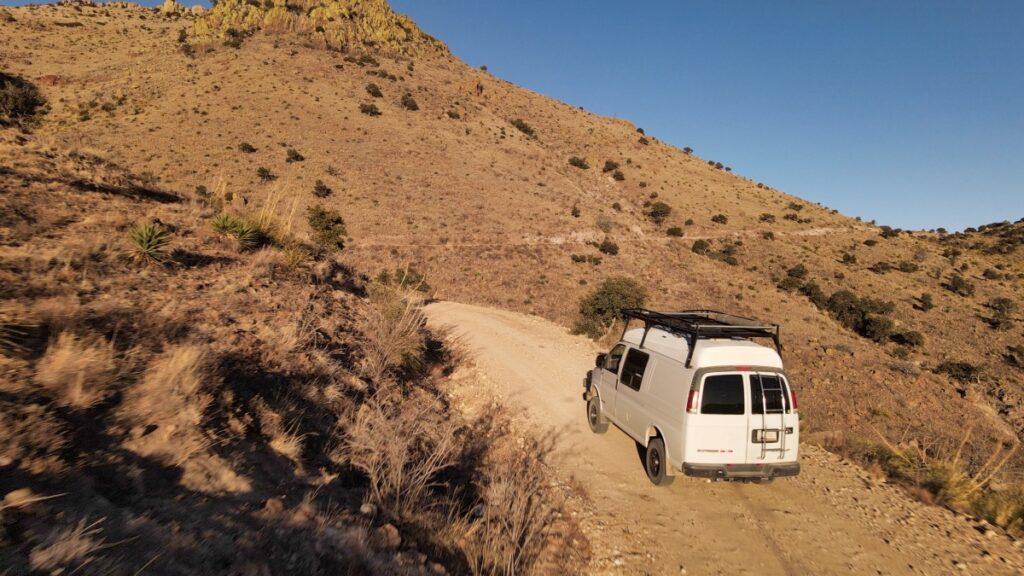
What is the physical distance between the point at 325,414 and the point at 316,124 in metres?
50.5

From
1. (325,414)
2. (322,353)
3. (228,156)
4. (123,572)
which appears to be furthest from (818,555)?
(228,156)

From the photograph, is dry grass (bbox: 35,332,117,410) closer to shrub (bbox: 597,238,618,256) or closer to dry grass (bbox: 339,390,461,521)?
dry grass (bbox: 339,390,461,521)

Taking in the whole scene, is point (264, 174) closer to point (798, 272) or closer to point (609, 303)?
point (609, 303)

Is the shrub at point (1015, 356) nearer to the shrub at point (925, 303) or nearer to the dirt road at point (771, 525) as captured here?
the shrub at point (925, 303)

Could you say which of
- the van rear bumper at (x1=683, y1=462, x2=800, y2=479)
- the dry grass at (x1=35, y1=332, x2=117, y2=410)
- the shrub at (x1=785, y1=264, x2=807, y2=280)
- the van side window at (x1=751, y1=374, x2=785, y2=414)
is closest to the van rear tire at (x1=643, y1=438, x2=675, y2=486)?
the van rear bumper at (x1=683, y1=462, x2=800, y2=479)

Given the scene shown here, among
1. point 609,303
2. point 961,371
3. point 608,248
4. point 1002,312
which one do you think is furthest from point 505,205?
point 1002,312

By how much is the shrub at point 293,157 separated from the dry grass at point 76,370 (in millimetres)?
41320

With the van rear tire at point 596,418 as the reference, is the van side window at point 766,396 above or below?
above

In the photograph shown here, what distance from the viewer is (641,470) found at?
281 inches

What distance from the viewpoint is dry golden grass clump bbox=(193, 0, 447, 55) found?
216ft

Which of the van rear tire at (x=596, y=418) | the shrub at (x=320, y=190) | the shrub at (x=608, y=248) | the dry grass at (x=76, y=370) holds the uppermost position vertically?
the shrub at (x=608, y=248)

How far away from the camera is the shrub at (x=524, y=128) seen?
65438 mm

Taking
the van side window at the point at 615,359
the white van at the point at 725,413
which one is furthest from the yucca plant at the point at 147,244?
the white van at the point at 725,413

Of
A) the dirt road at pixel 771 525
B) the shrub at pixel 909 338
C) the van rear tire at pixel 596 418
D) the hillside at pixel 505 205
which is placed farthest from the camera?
the shrub at pixel 909 338
